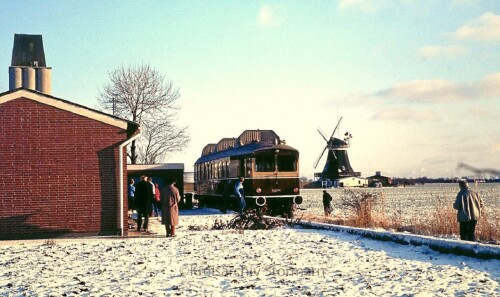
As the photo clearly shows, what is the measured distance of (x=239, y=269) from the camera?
1085cm

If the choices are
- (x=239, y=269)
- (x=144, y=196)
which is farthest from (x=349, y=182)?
(x=239, y=269)

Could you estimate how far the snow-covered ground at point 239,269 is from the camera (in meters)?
9.04

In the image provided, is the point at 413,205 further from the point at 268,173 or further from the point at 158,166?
the point at 158,166

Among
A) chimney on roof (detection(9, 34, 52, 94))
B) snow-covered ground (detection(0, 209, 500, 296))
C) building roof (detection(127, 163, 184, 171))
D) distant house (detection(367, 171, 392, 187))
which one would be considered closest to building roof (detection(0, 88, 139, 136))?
snow-covered ground (detection(0, 209, 500, 296))

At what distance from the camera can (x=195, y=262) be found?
11875mm

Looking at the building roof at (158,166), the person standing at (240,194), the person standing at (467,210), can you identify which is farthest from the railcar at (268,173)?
the person standing at (467,210)

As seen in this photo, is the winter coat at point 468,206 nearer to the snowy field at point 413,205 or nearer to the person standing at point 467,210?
the person standing at point 467,210

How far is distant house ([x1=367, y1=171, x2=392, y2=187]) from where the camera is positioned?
133 m

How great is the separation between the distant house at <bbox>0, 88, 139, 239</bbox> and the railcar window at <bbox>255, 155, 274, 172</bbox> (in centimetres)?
1063

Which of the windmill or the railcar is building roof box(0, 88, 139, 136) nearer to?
the railcar

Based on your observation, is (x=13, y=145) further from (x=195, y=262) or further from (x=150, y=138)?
(x=150, y=138)

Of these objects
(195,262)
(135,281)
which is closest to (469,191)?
(195,262)

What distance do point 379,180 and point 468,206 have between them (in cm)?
12455

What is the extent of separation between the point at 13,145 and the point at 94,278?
323 inches
